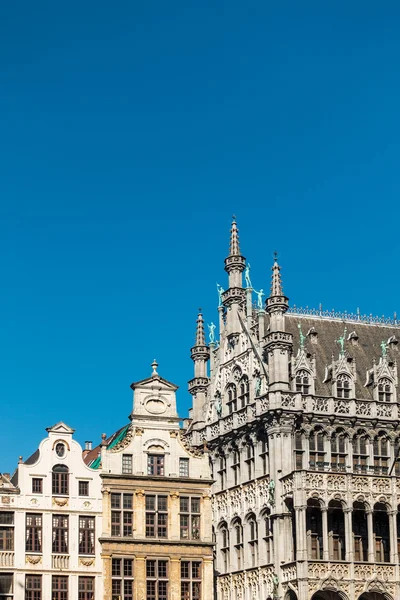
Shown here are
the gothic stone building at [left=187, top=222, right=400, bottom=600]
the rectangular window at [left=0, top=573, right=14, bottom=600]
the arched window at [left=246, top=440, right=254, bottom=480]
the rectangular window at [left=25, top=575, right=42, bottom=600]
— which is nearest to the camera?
the rectangular window at [left=0, top=573, right=14, bottom=600]

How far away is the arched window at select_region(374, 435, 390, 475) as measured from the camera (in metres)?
83.5

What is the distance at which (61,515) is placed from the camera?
71.0 m

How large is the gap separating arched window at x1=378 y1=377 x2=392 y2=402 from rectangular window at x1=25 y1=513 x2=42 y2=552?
2626 centimetres

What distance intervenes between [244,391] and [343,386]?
7.04 metres

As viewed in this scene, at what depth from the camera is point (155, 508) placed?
73625 millimetres

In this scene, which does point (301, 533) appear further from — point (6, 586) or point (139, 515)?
point (6, 586)

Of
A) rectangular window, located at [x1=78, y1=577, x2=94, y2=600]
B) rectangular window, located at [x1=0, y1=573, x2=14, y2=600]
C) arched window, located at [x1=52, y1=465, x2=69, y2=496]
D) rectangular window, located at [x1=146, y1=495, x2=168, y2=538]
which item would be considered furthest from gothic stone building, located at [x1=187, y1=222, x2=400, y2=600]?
rectangular window, located at [x1=0, y1=573, x2=14, y2=600]

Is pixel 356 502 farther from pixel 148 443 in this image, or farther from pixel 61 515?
pixel 61 515

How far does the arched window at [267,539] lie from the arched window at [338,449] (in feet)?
18.7

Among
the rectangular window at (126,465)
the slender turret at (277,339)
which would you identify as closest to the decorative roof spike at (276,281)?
the slender turret at (277,339)

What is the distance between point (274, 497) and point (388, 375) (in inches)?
478

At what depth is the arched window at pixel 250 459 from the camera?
8462 centimetres

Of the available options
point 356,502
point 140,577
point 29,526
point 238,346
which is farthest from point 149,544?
point 238,346

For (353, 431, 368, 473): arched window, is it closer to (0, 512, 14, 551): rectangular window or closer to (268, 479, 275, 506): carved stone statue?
(268, 479, 275, 506): carved stone statue
